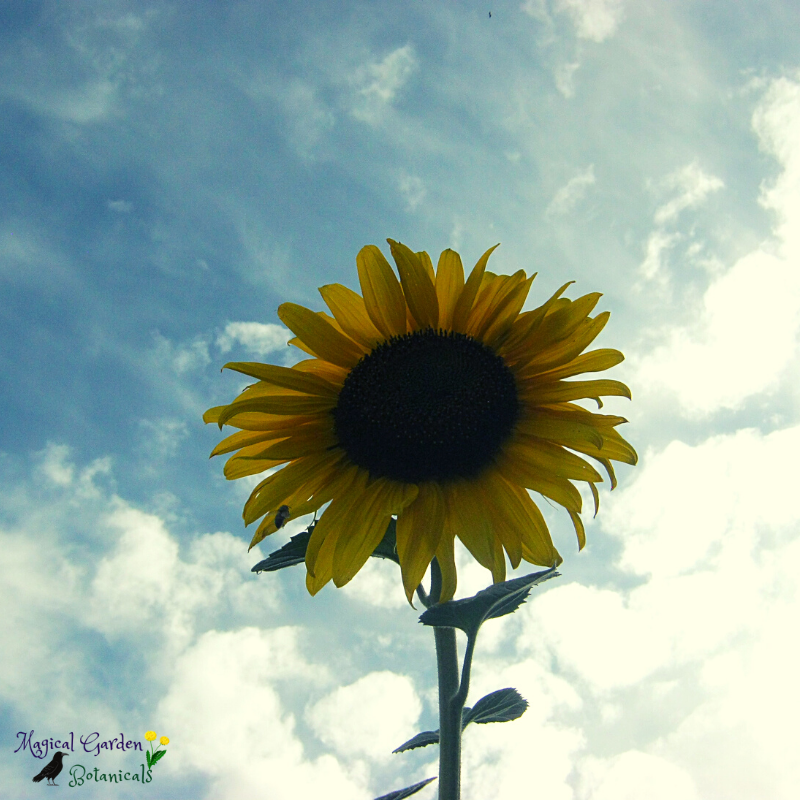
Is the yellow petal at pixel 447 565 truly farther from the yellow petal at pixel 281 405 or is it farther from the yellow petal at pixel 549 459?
the yellow petal at pixel 281 405

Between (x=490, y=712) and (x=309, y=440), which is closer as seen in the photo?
(x=490, y=712)

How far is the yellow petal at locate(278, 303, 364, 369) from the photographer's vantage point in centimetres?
289

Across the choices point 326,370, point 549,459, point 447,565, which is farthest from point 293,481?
point 549,459

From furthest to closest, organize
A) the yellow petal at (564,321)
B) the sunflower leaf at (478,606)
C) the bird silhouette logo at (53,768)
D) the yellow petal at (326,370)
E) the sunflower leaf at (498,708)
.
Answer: the bird silhouette logo at (53,768) < the yellow petal at (326,370) < the yellow petal at (564,321) < the sunflower leaf at (498,708) < the sunflower leaf at (478,606)

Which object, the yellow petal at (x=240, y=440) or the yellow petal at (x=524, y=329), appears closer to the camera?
the yellow petal at (x=524, y=329)

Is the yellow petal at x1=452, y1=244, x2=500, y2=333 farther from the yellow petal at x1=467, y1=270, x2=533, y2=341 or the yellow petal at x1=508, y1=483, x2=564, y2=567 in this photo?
the yellow petal at x1=508, y1=483, x2=564, y2=567

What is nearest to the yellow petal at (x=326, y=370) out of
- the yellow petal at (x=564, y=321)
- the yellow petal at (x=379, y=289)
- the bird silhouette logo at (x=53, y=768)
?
the yellow petal at (x=379, y=289)

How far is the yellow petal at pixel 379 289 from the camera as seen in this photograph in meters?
2.99

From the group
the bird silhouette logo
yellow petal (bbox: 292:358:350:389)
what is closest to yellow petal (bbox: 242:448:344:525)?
yellow petal (bbox: 292:358:350:389)

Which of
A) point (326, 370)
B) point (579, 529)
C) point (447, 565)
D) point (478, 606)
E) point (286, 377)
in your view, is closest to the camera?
point (478, 606)

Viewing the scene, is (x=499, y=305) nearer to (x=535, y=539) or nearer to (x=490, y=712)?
(x=535, y=539)

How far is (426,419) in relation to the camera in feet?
9.46

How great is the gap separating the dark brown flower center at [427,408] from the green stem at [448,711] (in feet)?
2.05

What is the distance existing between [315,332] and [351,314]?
0.28m
